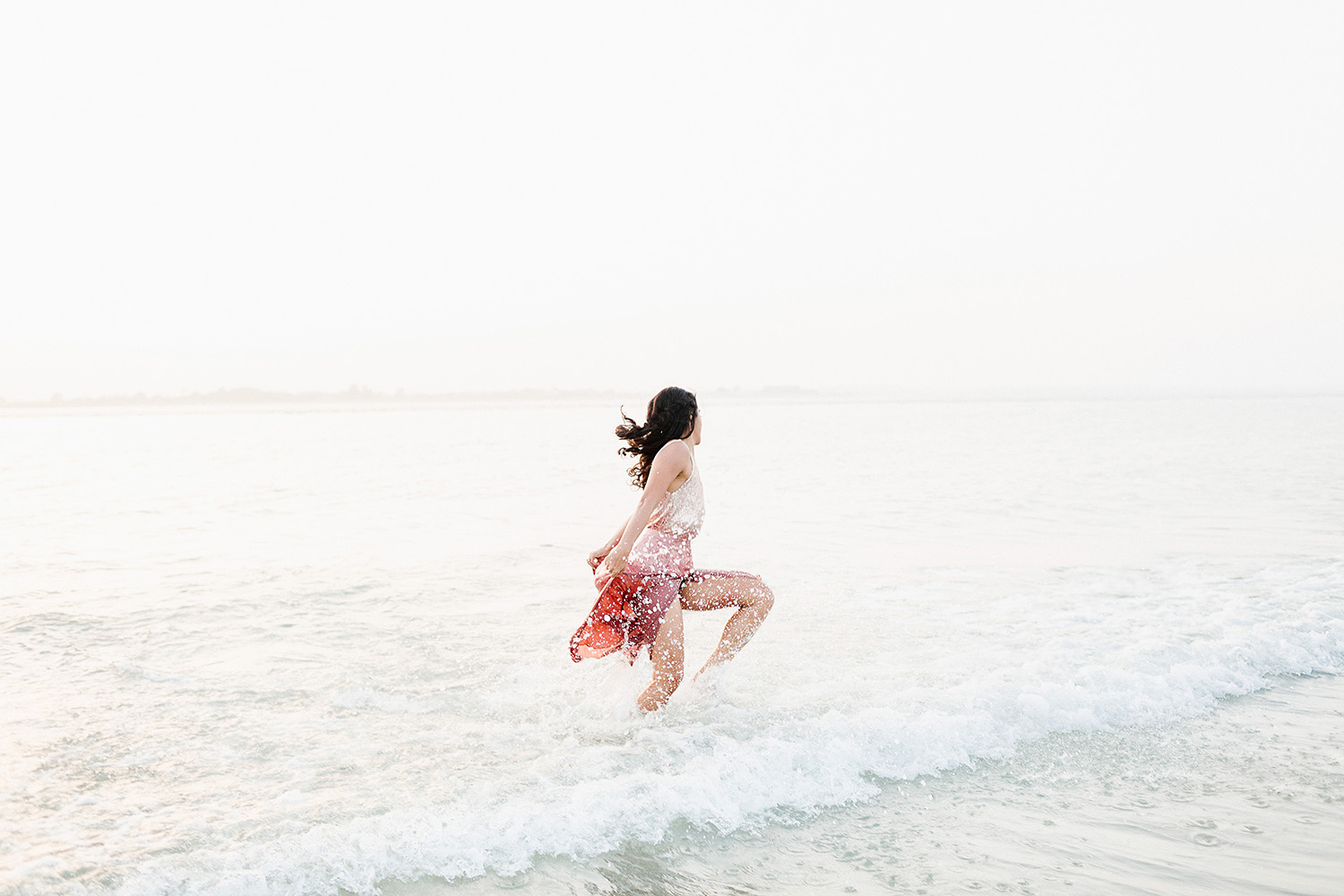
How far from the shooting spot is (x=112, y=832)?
368 centimetres

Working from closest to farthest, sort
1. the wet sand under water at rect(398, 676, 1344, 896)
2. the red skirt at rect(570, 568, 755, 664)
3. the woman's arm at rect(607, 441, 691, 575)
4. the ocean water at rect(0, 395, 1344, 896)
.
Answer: the wet sand under water at rect(398, 676, 1344, 896) < the ocean water at rect(0, 395, 1344, 896) < the woman's arm at rect(607, 441, 691, 575) < the red skirt at rect(570, 568, 755, 664)

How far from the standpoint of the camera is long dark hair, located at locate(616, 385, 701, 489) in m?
4.81

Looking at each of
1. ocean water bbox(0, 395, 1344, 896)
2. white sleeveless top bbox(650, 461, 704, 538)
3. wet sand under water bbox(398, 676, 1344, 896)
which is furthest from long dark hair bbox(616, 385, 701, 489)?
wet sand under water bbox(398, 676, 1344, 896)

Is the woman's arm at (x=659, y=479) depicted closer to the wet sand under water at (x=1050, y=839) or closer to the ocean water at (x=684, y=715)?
the ocean water at (x=684, y=715)

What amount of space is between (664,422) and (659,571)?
0.80 m

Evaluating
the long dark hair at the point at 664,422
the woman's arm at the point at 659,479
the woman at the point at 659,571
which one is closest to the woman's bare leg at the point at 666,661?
the woman at the point at 659,571

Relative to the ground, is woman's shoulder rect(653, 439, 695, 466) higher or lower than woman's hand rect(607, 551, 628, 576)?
higher

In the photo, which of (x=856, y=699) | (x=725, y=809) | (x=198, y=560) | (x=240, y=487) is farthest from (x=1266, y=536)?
(x=240, y=487)

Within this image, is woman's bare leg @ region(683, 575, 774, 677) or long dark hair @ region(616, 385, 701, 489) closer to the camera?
long dark hair @ region(616, 385, 701, 489)

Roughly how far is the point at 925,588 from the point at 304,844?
6.22m

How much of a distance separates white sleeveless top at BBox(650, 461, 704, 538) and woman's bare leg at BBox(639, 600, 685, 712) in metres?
0.44

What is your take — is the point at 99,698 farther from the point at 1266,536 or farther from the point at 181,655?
the point at 1266,536

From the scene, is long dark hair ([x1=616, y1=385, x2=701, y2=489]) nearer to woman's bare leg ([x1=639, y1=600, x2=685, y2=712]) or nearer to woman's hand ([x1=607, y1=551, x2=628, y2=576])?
woman's hand ([x1=607, y1=551, x2=628, y2=576])

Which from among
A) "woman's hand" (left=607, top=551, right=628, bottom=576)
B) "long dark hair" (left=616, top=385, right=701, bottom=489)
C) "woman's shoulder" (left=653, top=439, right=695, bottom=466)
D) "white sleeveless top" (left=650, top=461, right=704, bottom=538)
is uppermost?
"long dark hair" (left=616, top=385, right=701, bottom=489)
